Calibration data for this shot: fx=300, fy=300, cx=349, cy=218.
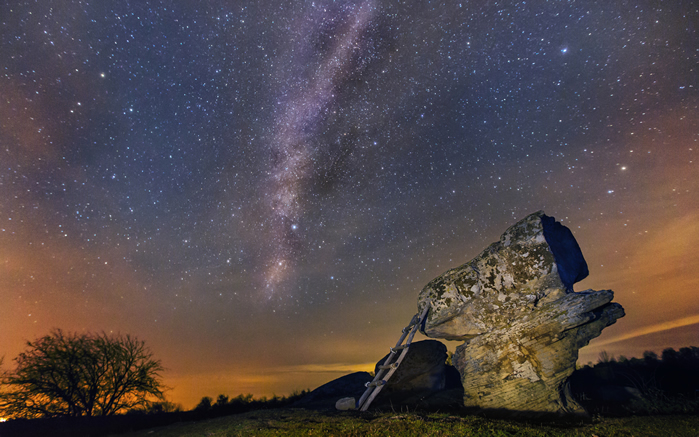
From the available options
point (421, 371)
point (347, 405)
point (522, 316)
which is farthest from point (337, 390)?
point (522, 316)

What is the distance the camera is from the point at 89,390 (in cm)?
1806

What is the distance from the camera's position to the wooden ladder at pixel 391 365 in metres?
11.8

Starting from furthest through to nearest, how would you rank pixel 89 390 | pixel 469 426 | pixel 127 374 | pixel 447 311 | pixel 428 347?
pixel 127 374 < pixel 89 390 < pixel 428 347 < pixel 447 311 < pixel 469 426

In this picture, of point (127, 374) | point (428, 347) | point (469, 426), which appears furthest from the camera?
point (127, 374)

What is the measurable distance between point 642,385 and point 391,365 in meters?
9.77

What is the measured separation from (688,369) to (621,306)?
24.5ft

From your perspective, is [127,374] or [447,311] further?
[127,374]

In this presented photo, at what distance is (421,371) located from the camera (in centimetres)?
1552

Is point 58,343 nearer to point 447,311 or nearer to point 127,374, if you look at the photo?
point 127,374

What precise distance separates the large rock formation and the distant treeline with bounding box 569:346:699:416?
2150 millimetres

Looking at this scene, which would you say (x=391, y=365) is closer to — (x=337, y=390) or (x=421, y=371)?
(x=421, y=371)

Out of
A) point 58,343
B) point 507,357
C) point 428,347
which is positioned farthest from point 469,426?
point 58,343

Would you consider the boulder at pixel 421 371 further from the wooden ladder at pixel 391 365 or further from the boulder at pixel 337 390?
the boulder at pixel 337 390

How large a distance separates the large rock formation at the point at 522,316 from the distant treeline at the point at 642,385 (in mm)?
2150
